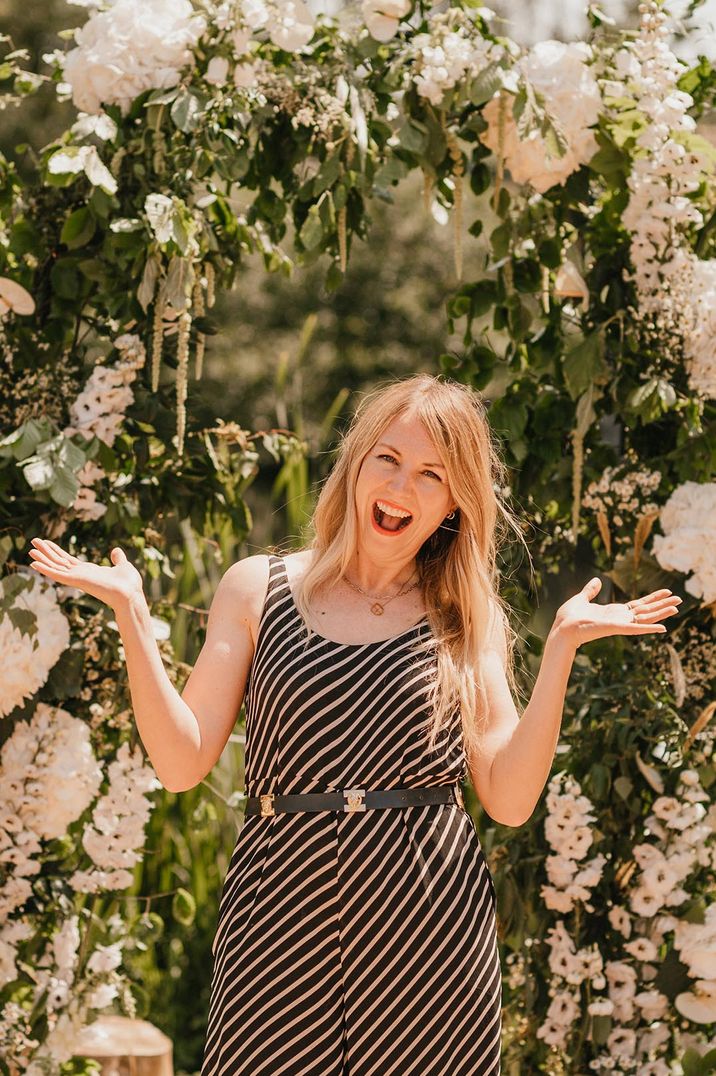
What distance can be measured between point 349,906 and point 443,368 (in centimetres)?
127

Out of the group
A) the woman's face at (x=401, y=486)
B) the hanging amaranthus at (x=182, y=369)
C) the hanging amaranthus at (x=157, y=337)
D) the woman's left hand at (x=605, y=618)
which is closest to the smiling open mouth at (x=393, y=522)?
the woman's face at (x=401, y=486)

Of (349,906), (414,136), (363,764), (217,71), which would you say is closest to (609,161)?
(414,136)

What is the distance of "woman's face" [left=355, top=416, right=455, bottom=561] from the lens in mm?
1874

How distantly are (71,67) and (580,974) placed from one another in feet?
6.32

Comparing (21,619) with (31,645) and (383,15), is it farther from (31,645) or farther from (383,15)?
(383,15)

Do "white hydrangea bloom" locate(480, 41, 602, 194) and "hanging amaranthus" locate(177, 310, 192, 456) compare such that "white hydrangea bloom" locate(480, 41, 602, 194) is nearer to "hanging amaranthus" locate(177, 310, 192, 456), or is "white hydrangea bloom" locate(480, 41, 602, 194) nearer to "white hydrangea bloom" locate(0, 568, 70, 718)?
"hanging amaranthus" locate(177, 310, 192, 456)

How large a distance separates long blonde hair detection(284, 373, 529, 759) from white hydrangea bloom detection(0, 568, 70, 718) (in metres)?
0.55

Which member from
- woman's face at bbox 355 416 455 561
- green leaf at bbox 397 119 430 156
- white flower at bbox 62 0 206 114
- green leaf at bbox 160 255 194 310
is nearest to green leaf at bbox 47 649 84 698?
green leaf at bbox 160 255 194 310

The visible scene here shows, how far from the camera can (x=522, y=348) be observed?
8.84 ft

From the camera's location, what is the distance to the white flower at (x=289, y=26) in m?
2.36

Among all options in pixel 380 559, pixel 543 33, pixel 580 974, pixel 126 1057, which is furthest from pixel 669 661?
pixel 543 33

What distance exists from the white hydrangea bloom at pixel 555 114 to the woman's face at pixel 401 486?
2.37 ft

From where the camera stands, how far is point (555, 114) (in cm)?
240

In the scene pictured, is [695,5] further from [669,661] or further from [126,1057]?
[126,1057]
